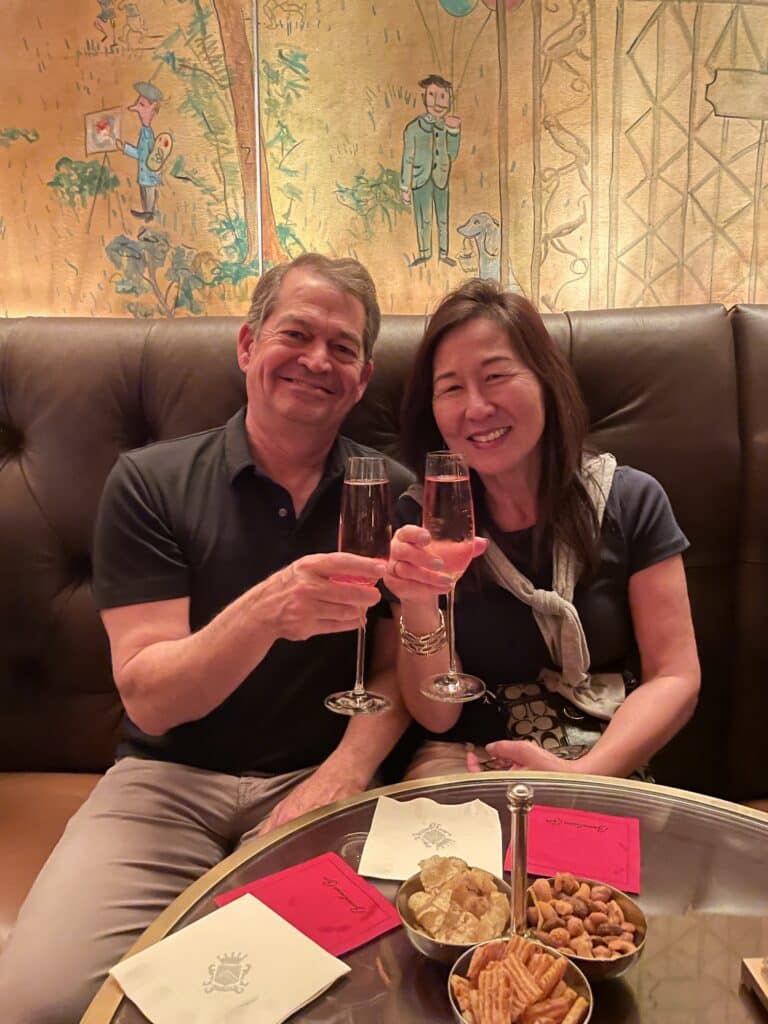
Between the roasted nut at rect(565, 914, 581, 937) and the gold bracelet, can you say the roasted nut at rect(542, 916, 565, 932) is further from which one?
the gold bracelet

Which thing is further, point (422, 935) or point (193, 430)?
point (193, 430)

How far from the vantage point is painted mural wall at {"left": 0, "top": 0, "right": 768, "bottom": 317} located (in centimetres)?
188

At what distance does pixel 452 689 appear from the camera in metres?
1.13

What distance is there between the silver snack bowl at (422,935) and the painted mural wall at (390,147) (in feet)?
5.10

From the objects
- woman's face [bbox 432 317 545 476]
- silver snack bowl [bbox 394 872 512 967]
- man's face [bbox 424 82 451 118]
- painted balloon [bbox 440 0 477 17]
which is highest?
painted balloon [bbox 440 0 477 17]

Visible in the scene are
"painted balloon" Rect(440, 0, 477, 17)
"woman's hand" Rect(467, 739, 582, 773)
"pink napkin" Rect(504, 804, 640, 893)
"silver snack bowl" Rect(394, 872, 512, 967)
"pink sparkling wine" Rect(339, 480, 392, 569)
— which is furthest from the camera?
"painted balloon" Rect(440, 0, 477, 17)

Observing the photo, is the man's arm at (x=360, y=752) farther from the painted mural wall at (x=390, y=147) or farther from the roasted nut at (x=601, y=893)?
the painted mural wall at (x=390, y=147)

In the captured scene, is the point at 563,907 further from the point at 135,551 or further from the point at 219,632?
the point at 135,551

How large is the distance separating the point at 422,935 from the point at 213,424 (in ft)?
4.15

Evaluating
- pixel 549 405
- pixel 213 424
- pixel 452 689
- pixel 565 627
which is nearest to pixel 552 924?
pixel 452 689

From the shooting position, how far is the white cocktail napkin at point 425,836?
92 cm

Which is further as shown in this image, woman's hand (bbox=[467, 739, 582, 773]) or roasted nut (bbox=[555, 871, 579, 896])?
woman's hand (bbox=[467, 739, 582, 773])

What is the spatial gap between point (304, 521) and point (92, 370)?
0.69 meters

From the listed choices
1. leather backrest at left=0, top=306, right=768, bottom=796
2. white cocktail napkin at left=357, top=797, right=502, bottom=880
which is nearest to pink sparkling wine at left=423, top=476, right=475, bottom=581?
white cocktail napkin at left=357, top=797, right=502, bottom=880
